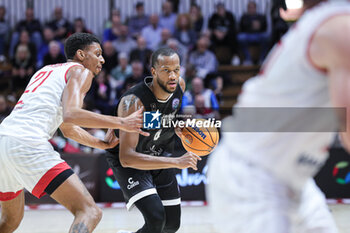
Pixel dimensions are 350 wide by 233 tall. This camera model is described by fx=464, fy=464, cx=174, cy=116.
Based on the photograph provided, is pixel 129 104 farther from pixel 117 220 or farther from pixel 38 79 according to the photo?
pixel 117 220

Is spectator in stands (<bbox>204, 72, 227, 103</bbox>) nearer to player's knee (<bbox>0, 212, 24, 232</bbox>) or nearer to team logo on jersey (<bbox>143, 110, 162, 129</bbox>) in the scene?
team logo on jersey (<bbox>143, 110, 162, 129</bbox>)

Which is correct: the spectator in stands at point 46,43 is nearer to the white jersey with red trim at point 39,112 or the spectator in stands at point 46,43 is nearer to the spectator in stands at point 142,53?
the spectator in stands at point 142,53

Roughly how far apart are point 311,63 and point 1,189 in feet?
9.54

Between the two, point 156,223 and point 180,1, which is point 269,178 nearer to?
point 156,223

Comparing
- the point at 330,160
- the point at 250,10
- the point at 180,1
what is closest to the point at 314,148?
the point at 330,160

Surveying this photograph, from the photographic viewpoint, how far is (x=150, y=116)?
4.41 metres

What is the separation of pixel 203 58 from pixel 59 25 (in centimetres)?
380

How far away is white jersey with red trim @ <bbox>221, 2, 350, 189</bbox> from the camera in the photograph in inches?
67.8

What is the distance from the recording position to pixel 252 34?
1105 cm

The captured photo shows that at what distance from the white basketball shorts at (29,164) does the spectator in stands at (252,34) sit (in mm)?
8063

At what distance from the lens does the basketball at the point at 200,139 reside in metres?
4.35

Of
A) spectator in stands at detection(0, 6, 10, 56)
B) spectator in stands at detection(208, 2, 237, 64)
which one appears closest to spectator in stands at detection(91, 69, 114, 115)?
spectator in stands at detection(208, 2, 237, 64)

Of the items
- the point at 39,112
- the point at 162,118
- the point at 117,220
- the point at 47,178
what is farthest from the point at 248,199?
the point at 117,220

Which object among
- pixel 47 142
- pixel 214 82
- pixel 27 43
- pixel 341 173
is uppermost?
pixel 27 43
